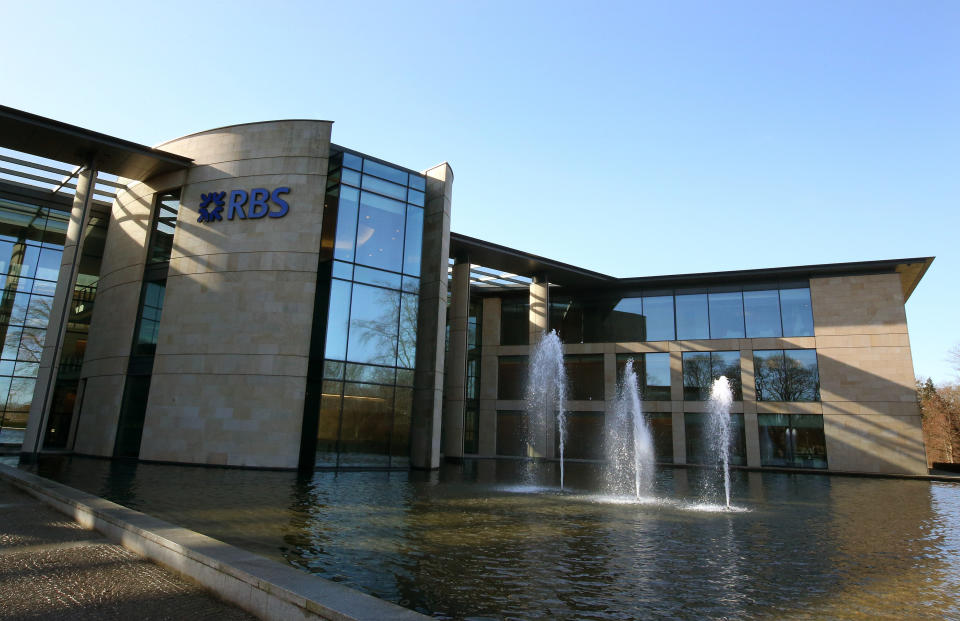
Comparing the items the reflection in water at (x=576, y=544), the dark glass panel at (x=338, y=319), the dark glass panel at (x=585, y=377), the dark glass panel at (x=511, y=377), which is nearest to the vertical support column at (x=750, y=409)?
the dark glass panel at (x=585, y=377)

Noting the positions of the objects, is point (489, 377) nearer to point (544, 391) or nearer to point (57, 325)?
point (544, 391)

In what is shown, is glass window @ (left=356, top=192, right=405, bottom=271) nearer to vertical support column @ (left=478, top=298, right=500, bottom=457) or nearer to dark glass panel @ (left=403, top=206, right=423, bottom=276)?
dark glass panel @ (left=403, top=206, right=423, bottom=276)

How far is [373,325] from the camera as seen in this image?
2442 cm

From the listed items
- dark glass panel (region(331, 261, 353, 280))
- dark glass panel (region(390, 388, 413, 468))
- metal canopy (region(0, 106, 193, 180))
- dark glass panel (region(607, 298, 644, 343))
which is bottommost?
dark glass panel (region(390, 388, 413, 468))

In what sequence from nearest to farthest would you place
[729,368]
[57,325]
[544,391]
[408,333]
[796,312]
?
[57,325], [408,333], [796,312], [729,368], [544,391]

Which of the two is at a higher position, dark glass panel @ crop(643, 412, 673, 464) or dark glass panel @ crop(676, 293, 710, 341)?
dark glass panel @ crop(676, 293, 710, 341)

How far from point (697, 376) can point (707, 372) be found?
65 cm

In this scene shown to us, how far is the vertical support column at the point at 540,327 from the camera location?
37688 millimetres

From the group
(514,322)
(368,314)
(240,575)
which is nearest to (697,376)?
(514,322)

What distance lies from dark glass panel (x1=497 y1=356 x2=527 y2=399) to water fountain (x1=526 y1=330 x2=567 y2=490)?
20.4 inches

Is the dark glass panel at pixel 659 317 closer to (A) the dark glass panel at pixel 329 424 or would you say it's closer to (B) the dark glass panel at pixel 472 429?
(B) the dark glass panel at pixel 472 429

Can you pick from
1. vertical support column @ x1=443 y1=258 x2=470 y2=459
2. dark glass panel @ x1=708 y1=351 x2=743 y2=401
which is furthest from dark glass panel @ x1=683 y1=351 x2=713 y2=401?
vertical support column @ x1=443 y1=258 x2=470 y2=459

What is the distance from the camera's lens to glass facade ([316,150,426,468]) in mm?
22859

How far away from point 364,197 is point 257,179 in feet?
14.6
